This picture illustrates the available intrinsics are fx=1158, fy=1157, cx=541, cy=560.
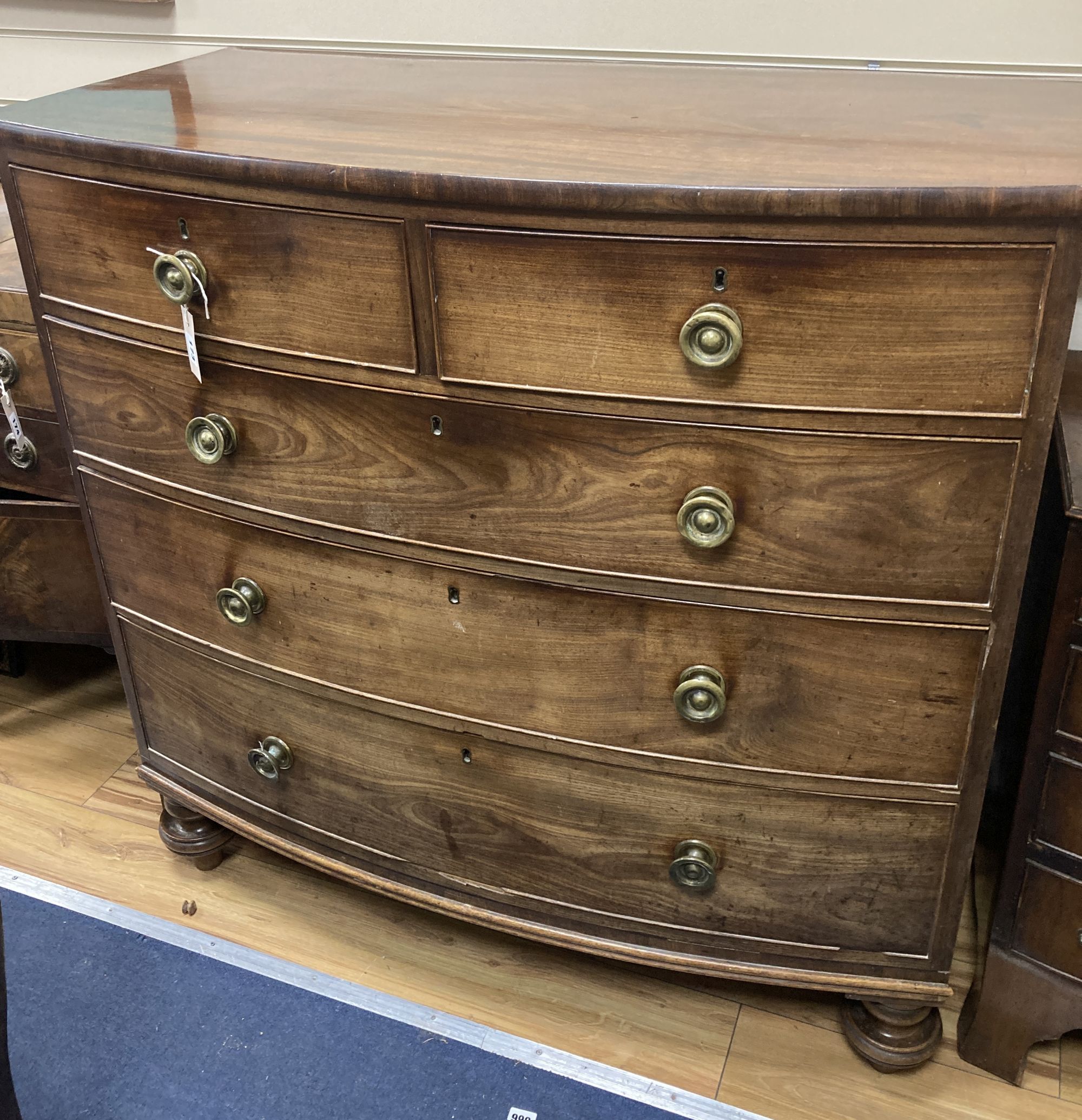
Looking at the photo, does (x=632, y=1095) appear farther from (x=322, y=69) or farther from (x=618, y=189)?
(x=322, y=69)

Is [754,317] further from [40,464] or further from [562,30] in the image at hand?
[40,464]

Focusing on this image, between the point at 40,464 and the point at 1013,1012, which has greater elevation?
the point at 40,464

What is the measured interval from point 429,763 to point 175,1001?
0.52 metres

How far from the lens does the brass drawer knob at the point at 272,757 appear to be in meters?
1.41

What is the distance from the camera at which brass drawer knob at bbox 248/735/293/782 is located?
141 cm

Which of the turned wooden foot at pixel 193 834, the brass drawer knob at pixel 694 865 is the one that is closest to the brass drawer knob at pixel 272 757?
the turned wooden foot at pixel 193 834

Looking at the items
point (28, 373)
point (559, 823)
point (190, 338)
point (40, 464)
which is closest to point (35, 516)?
point (40, 464)

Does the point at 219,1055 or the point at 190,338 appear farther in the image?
the point at 219,1055

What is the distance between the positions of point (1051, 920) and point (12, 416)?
141cm

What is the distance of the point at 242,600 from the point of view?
4.25 feet

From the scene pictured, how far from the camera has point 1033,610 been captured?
4.53ft

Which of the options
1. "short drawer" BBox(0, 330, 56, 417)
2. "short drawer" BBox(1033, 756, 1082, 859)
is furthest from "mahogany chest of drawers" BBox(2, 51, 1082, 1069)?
"short drawer" BBox(0, 330, 56, 417)

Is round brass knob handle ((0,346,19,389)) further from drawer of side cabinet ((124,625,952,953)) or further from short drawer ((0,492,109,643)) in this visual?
drawer of side cabinet ((124,625,952,953))

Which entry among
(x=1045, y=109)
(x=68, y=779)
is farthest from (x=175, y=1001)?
(x=1045, y=109)
